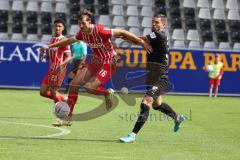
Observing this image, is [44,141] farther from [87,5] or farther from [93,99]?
[87,5]

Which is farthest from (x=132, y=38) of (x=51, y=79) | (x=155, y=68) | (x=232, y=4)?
(x=232, y=4)

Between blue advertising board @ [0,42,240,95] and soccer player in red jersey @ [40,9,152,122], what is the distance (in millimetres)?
11826

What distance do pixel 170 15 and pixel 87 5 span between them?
14.5 ft

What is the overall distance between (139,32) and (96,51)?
20.2 metres

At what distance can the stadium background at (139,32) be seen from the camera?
27.1m

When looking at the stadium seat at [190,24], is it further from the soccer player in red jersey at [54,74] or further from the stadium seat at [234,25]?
the soccer player in red jersey at [54,74]

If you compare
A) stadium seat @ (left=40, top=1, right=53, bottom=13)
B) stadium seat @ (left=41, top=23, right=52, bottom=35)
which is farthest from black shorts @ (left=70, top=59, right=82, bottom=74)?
stadium seat @ (left=40, top=1, right=53, bottom=13)

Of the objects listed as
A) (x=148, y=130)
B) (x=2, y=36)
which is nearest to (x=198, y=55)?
(x=2, y=36)

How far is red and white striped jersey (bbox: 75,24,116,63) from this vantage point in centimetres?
1127

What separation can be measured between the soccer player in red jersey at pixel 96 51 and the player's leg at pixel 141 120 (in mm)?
931

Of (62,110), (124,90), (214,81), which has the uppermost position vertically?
(62,110)

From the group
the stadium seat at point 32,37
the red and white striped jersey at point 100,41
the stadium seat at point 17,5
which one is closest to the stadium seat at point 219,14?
A: the stadium seat at point 32,37

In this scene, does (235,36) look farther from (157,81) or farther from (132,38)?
(132,38)

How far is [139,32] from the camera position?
31859 mm
